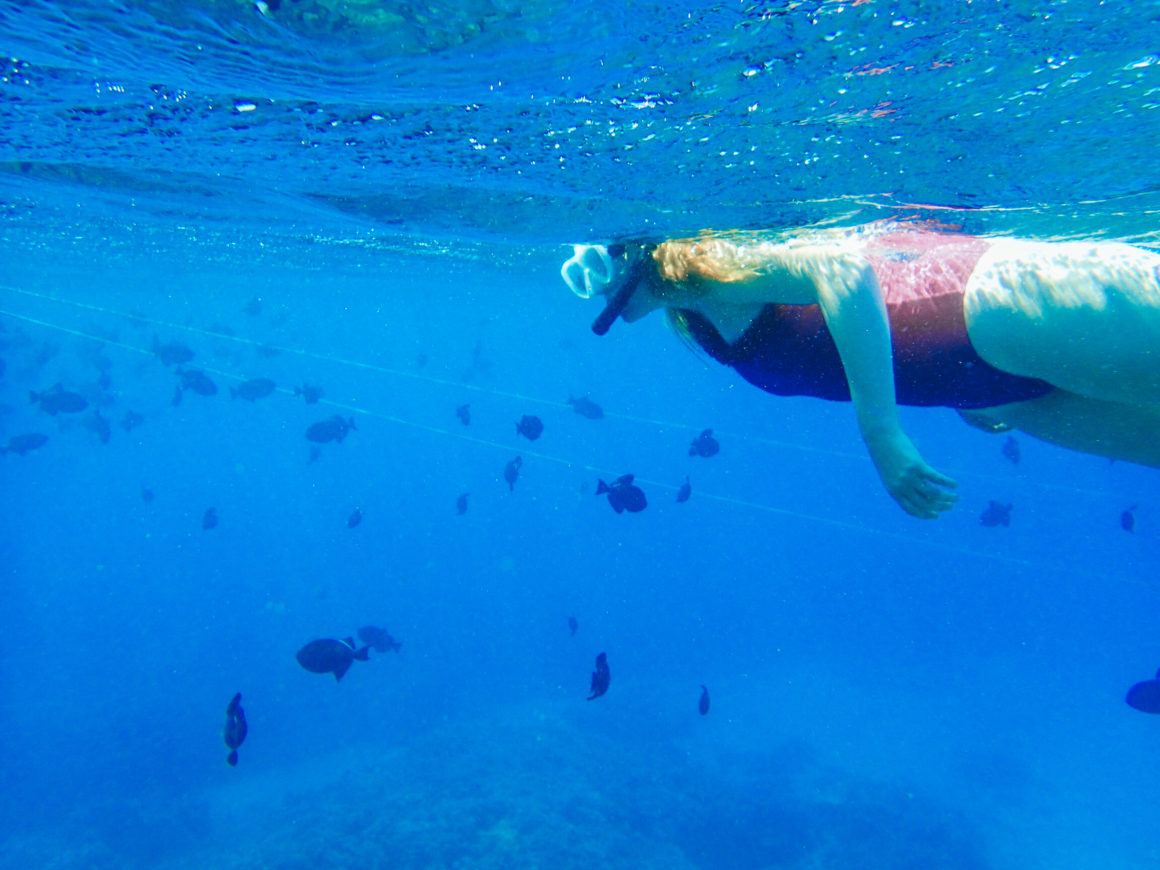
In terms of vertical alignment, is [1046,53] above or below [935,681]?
above

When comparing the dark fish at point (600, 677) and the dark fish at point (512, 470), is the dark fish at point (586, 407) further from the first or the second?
the dark fish at point (600, 677)

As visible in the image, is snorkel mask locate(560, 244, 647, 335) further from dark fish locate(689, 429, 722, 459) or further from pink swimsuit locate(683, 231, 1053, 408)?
dark fish locate(689, 429, 722, 459)

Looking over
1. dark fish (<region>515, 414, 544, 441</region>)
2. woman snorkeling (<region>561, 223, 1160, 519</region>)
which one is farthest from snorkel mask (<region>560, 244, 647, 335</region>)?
dark fish (<region>515, 414, 544, 441</region>)

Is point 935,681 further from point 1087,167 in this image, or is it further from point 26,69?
point 26,69

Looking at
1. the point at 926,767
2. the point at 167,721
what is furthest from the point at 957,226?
the point at 167,721

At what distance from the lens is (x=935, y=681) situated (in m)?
32.2

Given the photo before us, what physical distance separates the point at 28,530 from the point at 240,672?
125 ft

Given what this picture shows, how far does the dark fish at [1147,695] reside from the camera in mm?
8148

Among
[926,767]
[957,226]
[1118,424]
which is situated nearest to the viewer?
[1118,424]

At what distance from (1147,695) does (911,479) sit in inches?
345

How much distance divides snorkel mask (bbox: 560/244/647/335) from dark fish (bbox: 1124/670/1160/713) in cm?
896

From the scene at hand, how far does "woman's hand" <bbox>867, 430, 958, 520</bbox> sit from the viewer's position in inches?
99.8

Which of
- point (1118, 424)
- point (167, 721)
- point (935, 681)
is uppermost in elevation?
point (1118, 424)

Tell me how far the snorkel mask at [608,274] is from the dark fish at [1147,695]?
8959 mm
